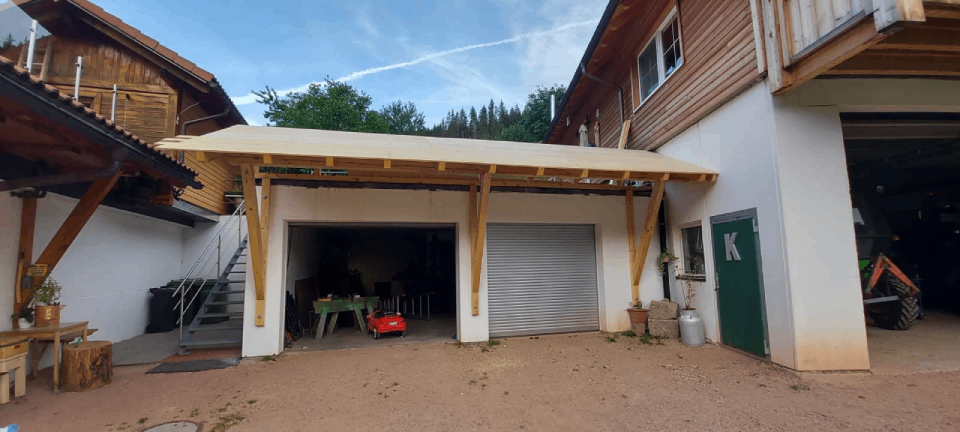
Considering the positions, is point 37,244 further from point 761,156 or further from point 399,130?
point 399,130

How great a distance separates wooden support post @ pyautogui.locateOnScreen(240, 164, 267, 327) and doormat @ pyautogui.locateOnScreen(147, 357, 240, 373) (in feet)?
1.96

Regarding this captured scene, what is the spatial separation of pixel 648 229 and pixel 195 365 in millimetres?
7240

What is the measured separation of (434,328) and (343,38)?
19.7 metres

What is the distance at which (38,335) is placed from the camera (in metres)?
4.36

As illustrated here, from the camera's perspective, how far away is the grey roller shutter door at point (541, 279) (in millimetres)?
7031

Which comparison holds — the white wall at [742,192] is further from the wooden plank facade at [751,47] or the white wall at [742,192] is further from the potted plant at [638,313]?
the potted plant at [638,313]

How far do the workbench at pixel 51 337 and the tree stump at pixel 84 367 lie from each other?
73 mm

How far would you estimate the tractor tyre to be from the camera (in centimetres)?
592

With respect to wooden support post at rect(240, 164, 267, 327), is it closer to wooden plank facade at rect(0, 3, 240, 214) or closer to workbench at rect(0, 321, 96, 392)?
workbench at rect(0, 321, 96, 392)

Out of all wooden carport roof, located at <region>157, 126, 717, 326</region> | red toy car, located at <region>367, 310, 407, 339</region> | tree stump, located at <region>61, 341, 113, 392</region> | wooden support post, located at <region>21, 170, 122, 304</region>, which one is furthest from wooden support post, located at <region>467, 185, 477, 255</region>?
tree stump, located at <region>61, 341, 113, 392</region>

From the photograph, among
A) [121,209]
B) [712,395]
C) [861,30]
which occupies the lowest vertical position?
[712,395]

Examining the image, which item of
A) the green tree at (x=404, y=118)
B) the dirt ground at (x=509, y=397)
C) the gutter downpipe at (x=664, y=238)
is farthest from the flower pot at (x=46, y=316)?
the green tree at (x=404, y=118)

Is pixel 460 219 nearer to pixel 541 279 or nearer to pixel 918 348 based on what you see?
pixel 541 279

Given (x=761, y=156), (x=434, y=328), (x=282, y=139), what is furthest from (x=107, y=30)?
(x=761, y=156)
